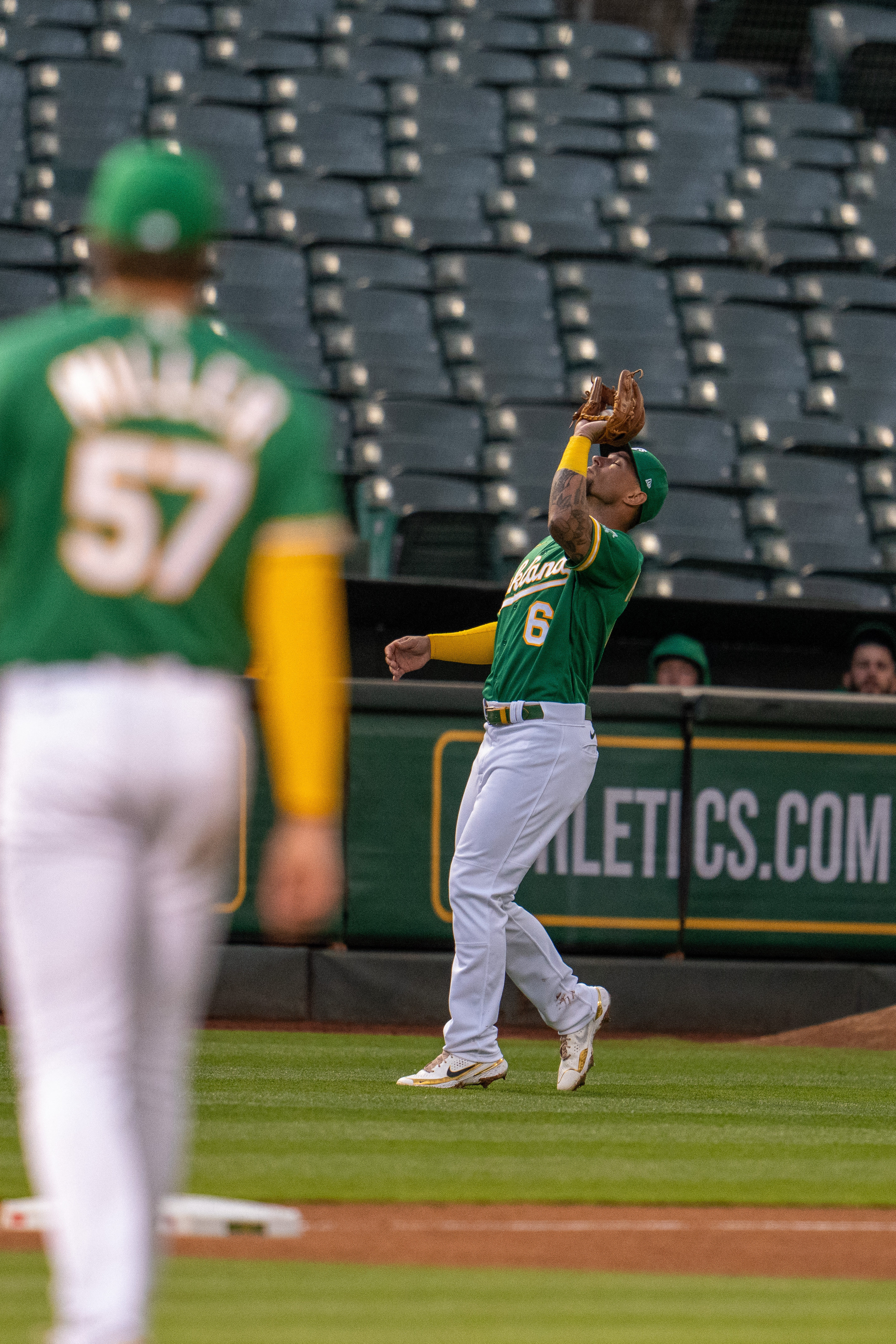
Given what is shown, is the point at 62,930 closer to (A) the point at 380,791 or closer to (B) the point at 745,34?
(A) the point at 380,791

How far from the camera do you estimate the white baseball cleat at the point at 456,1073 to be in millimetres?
6234

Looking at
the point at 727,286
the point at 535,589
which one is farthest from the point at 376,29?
the point at 535,589

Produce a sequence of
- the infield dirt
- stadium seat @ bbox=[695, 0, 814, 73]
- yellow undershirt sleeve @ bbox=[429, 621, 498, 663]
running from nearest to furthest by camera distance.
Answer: the infield dirt < yellow undershirt sleeve @ bbox=[429, 621, 498, 663] < stadium seat @ bbox=[695, 0, 814, 73]

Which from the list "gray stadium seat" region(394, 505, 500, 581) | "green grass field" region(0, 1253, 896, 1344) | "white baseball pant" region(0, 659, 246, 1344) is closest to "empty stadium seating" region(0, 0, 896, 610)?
"gray stadium seat" region(394, 505, 500, 581)

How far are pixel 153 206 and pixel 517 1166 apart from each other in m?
2.99

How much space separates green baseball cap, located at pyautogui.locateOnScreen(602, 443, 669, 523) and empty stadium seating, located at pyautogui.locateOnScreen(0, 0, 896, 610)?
4.48m

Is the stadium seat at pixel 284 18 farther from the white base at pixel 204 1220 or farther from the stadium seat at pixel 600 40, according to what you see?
the white base at pixel 204 1220

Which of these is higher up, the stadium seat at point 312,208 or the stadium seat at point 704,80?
the stadium seat at point 704,80

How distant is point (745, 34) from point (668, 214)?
483cm

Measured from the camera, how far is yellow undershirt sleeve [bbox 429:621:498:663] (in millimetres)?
6633

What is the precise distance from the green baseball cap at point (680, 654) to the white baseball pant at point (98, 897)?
7.69 m

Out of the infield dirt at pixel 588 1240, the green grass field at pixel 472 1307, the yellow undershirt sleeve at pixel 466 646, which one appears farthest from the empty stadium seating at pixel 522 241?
the green grass field at pixel 472 1307

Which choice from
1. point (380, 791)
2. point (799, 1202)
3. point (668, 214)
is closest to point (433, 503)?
point (380, 791)

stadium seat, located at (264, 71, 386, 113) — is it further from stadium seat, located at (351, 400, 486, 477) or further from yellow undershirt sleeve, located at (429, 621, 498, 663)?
yellow undershirt sleeve, located at (429, 621, 498, 663)
